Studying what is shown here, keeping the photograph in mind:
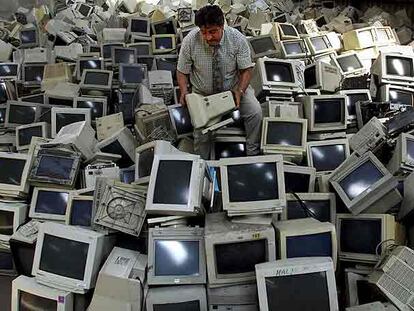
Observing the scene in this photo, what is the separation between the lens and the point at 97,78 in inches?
257

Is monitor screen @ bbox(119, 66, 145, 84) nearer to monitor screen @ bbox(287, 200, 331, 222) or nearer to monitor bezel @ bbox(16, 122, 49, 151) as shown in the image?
monitor bezel @ bbox(16, 122, 49, 151)

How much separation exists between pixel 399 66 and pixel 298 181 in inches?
109

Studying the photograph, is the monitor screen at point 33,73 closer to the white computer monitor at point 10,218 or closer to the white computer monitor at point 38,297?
the white computer monitor at point 10,218

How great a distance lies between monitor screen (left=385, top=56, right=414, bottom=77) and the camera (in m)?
5.87

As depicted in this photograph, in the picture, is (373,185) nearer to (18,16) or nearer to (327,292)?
(327,292)

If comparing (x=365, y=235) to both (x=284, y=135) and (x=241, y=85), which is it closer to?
(x=284, y=135)

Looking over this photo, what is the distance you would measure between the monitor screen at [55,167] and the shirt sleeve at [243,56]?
163 centimetres

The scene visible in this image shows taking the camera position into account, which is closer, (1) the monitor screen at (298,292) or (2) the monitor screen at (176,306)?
(1) the monitor screen at (298,292)

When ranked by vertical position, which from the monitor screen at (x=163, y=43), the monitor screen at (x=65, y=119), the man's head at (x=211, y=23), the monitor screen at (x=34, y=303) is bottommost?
the monitor screen at (x=34, y=303)

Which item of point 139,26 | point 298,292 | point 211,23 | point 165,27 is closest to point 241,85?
point 211,23

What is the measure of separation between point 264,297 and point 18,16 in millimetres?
9697

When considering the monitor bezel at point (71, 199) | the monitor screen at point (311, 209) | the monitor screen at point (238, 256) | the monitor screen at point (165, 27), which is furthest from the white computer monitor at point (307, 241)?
the monitor screen at point (165, 27)

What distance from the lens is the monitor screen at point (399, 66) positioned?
19.3 feet

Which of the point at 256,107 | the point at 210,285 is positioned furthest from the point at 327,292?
the point at 256,107
